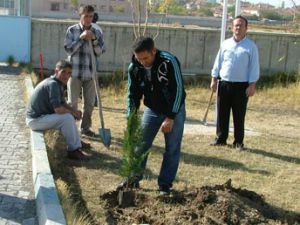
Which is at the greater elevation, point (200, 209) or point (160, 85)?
point (160, 85)

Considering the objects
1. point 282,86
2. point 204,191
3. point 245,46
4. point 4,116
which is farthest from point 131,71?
point 282,86

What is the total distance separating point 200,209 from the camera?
5098 millimetres

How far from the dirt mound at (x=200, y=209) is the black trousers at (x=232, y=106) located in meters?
2.41

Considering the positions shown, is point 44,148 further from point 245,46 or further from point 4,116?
point 245,46

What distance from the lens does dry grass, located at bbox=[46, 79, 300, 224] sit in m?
5.97

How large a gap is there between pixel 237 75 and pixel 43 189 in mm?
3735

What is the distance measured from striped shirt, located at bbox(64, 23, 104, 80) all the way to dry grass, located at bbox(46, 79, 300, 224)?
3.36 feet

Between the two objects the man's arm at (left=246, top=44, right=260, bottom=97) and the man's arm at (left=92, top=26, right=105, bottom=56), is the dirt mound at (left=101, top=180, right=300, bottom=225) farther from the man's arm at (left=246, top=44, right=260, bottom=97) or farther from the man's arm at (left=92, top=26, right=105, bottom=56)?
the man's arm at (left=92, top=26, right=105, bottom=56)

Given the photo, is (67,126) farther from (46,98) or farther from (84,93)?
(84,93)

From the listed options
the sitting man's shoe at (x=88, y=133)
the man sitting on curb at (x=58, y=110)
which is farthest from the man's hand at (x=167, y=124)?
the sitting man's shoe at (x=88, y=133)

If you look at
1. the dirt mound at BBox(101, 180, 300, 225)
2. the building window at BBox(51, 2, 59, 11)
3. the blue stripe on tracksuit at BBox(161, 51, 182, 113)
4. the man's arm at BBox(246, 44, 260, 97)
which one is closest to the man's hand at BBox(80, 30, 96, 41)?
the man's arm at BBox(246, 44, 260, 97)

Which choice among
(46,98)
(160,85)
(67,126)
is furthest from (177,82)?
(46,98)

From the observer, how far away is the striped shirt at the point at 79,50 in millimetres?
7891

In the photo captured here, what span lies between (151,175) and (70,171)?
3.10 ft
